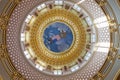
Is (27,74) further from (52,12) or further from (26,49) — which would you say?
(52,12)

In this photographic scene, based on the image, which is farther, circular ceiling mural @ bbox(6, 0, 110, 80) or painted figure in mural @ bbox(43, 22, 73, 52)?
painted figure in mural @ bbox(43, 22, 73, 52)

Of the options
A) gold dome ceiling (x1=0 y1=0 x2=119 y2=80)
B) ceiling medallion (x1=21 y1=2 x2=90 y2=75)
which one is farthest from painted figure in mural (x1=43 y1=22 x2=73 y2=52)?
gold dome ceiling (x1=0 y1=0 x2=119 y2=80)

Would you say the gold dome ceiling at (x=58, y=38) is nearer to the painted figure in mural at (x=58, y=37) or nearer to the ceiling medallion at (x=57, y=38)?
the ceiling medallion at (x=57, y=38)

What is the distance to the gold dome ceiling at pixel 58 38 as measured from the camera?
52.3 feet

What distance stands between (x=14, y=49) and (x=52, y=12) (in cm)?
490

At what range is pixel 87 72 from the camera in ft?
57.4

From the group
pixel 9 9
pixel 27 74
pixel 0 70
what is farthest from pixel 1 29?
pixel 27 74

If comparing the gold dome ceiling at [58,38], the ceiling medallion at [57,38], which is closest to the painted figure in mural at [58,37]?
the ceiling medallion at [57,38]

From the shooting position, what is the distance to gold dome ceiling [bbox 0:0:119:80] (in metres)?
15.9

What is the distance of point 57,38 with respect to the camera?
20578 millimetres

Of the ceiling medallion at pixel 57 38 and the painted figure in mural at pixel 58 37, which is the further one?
the painted figure in mural at pixel 58 37

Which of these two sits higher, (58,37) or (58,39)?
(58,37)

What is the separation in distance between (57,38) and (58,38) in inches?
3.3

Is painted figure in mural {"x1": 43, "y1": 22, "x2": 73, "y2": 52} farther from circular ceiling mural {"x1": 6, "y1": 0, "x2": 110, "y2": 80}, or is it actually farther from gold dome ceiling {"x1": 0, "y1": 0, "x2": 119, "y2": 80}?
gold dome ceiling {"x1": 0, "y1": 0, "x2": 119, "y2": 80}
